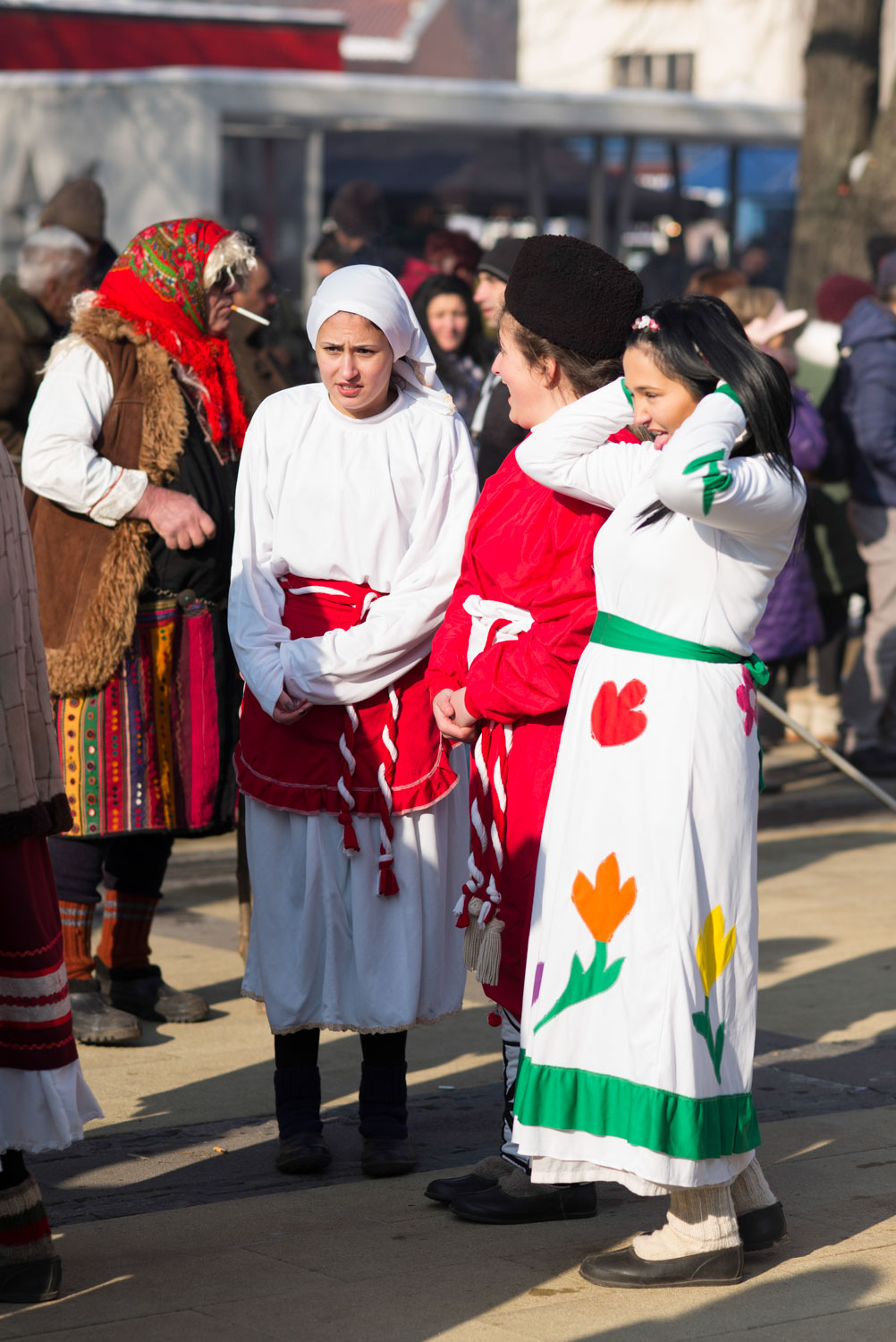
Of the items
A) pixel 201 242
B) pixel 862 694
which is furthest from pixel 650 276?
pixel 201 242

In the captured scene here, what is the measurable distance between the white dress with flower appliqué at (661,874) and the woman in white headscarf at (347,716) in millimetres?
719

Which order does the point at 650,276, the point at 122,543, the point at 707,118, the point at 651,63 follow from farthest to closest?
the point at 651,63 → the point at 707,118 → the point at 650,276 → the point at 122,543

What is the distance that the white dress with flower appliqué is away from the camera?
11.2 feet

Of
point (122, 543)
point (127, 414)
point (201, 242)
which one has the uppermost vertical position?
point (201, 242)

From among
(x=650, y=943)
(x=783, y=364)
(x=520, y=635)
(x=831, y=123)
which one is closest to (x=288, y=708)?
(x=520, y=635)

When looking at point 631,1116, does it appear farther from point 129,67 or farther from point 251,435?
point 129,67

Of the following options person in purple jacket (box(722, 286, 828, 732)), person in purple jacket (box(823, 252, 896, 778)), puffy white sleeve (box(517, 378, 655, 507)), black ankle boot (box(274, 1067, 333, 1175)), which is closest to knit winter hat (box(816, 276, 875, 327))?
person in purple jacket (box(823, 252, 896, 778))

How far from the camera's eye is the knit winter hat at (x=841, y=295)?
34.3ft

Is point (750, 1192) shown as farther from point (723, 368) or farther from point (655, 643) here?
point (723, 368)

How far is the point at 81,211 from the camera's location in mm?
8516

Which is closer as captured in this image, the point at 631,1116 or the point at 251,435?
the point at 631,1116

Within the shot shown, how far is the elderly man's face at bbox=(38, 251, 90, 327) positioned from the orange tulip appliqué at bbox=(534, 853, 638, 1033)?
4.38 meters

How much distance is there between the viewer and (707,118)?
15734 mm

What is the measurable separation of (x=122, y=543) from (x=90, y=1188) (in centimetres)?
176
